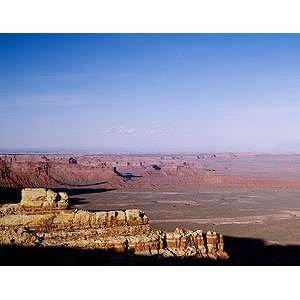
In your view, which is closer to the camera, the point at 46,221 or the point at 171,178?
the point at 46,221

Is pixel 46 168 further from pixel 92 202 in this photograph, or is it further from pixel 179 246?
pixel 179 246

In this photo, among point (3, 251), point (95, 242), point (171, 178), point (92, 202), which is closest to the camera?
point (3, 251)

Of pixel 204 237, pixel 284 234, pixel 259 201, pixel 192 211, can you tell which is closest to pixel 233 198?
pixel 259 201

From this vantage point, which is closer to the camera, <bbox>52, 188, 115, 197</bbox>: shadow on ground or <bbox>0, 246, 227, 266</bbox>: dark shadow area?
<bbox>0, 246, 227, 266</bbox>: dark shadow area

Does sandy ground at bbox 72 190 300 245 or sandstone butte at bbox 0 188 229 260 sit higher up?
sandstone butte at bbox 0 188 229 260

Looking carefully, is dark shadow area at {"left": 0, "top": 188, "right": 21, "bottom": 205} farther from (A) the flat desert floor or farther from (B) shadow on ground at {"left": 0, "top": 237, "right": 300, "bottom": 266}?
(B) shadow on ground at {"left": 0, "top": 237, "right": 300, "bottom": 266}

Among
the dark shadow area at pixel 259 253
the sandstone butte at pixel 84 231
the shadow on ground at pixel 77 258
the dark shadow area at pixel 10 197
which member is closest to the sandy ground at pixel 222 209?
the dark shadow area at pixel 259 253

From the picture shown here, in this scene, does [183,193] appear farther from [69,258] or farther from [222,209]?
[69,258]

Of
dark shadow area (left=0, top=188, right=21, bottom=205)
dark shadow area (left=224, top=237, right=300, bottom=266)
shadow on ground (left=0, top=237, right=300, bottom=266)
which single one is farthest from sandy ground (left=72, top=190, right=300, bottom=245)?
shadow on ground (left=0, top=237, right=300, bottom=266)

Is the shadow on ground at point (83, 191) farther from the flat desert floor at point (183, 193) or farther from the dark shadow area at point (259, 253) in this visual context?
the dark shadow area at point (259, 253)
